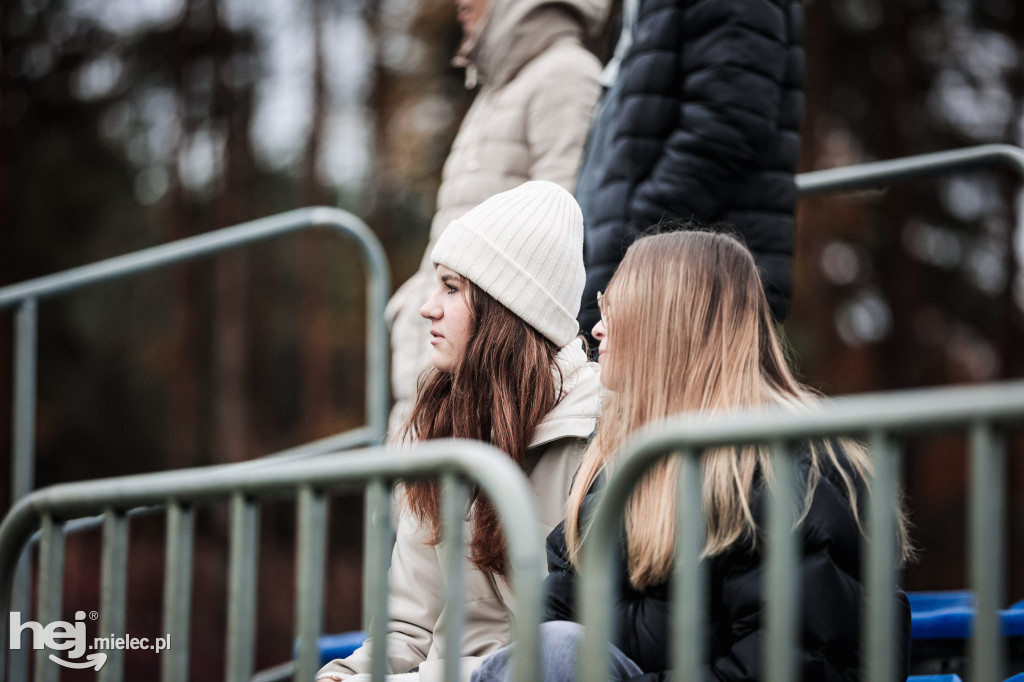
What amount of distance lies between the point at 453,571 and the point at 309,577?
9.1 inches

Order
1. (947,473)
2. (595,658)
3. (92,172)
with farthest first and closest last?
1. (92,172)
2. (947,473)
3. (595,658)

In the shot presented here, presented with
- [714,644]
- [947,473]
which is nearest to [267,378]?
[947,473]

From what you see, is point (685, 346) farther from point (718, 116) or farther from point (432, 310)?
point (718, 116)

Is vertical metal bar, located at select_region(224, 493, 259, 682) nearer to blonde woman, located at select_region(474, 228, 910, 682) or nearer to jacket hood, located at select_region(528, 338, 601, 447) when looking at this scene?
blonde woman, located at select_region(474, 228, 910, 682)

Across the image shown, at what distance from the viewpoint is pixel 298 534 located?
59.0 inches

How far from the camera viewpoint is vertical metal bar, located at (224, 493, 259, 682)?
1570 mm

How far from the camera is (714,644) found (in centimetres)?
167

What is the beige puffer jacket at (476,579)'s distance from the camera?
2.10 meters

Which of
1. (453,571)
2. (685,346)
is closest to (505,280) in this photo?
(685,346)

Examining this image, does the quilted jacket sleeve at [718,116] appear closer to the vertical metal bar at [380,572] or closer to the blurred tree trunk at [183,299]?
the vertical metal bar at [380,572]

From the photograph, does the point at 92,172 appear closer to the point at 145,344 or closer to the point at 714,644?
the point at 145,344

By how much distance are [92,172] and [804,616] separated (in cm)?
1447

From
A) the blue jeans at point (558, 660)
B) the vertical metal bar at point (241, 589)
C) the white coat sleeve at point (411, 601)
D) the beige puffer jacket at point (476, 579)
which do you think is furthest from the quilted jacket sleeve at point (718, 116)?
the vertical metal bar at point (241, 589)

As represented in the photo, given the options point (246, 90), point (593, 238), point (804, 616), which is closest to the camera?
point (804, 616)
